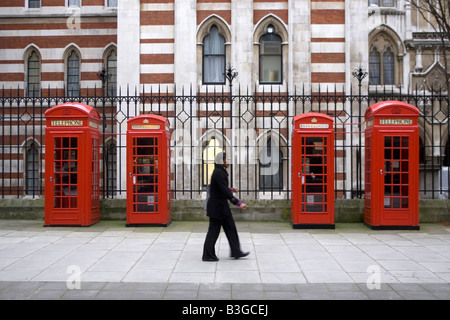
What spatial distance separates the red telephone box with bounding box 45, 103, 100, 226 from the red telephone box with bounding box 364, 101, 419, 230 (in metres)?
6.20

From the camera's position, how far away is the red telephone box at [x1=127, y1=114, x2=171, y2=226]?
10484 mm

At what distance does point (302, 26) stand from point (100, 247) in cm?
1232

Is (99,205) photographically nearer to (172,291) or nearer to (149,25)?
(172,291)

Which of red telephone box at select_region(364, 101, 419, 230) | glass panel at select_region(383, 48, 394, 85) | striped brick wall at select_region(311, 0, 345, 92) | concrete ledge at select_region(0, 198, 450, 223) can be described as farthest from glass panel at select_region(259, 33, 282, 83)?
glass panel at select_region(383, 48, 394, 85)

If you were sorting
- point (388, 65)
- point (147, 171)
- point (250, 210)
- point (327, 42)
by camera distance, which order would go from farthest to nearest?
point (388, 65)
point (327, 42)
point (250, 210)
point (147, 171)

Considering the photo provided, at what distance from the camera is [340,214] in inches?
445

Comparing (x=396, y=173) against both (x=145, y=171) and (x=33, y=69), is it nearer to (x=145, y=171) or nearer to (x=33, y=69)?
(x=145, y=171)

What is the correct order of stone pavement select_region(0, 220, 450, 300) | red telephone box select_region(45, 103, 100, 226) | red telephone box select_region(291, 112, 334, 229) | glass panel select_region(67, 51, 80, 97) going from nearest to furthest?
1. stone pavement select_region(0, 220, 450, 300)
2. red telephone box select_region(291, 112, 334, 229)
3. red telephone box select_region(45, 103, 100, 226)
4. glass panel select_region(67, 51, 80, 97)

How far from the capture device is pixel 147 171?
416 inches

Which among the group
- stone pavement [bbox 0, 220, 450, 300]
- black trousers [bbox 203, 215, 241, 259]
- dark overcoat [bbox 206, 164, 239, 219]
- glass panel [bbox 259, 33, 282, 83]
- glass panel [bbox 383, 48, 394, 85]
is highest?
glass panel [bbox 383, 48, 394, 85]

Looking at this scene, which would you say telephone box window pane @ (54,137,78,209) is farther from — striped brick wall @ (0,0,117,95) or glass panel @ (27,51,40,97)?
glass panel @ (27,51,40,97)

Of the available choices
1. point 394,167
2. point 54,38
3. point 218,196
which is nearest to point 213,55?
point 54,38

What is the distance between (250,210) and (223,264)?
14.3 ft

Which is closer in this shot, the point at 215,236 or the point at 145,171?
the point at 215,236
